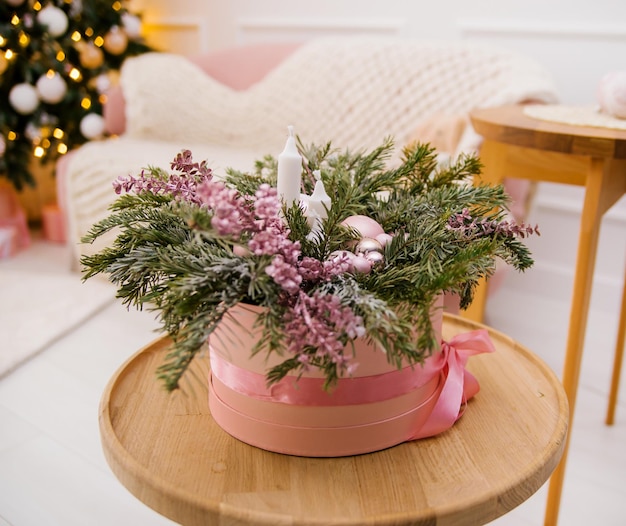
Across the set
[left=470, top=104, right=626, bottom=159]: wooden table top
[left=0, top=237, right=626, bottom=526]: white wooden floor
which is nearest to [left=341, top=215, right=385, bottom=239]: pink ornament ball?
[left=470, top=104, right=626, bottom=159]: wooden table top

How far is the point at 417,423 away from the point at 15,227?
7.74ft

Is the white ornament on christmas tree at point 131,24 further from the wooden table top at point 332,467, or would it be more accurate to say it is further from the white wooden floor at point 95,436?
the wooden table top at point 332,467

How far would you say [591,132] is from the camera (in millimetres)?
1037

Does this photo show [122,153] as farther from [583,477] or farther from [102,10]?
[583,477]

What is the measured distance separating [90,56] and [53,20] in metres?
0.21

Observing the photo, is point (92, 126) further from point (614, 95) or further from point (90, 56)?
point (614, 95)

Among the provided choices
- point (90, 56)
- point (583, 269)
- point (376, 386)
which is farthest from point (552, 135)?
point (90, 56)

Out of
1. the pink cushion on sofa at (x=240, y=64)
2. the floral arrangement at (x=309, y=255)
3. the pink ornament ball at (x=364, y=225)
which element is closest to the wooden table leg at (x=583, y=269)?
the floral arrangement at (x=309, y=255)

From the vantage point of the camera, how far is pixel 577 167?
3.71ft

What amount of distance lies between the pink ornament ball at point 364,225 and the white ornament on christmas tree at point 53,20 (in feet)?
6.97

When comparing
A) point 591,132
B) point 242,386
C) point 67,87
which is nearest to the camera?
point 242,386

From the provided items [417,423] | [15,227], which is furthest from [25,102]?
[417,423]

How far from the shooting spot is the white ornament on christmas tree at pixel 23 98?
238cm

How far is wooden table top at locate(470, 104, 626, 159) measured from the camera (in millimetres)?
990
